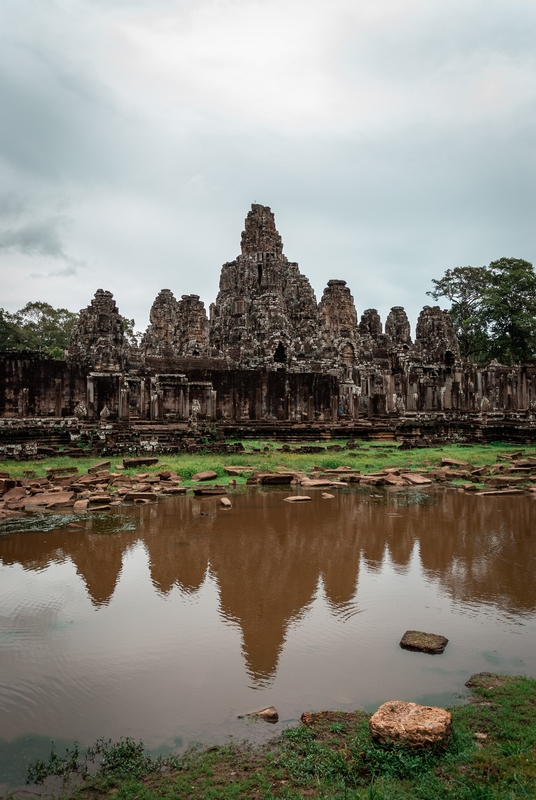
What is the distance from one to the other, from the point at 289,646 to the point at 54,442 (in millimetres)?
14216

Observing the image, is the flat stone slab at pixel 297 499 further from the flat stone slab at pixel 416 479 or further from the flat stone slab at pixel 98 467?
the flat stone slab at pixel 98 467

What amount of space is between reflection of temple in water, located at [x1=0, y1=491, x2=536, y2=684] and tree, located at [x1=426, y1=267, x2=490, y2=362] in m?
40.7

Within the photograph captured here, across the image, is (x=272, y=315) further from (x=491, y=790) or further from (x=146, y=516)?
(x=491, y=790)

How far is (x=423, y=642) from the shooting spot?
3996 mm

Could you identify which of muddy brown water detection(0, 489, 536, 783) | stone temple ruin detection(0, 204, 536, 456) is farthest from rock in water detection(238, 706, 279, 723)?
stone temple ruin detection(0, 204, 536, 456)

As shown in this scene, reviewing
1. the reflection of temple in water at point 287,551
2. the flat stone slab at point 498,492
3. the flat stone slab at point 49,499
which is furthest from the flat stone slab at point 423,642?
the flat stone slab at point 498,492

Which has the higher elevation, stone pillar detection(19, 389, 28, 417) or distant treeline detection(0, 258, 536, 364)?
distant treeline detection(0, 258, 536, 364)

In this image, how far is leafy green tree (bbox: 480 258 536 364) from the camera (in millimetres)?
43562

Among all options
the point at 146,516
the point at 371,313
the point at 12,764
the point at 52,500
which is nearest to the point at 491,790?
the point at 12,764

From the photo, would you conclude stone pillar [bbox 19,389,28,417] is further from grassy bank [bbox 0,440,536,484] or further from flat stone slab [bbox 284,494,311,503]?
flat stone slab [bbox 284,494,311,503]

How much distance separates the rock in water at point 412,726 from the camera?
8.57 ft

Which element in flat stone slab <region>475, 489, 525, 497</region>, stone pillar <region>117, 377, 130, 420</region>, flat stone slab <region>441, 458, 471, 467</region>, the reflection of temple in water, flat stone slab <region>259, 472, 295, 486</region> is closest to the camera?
the reflection of temple in water

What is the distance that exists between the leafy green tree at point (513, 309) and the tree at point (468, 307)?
1373 mm

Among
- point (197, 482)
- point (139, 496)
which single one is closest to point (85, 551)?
point (139, 496)
